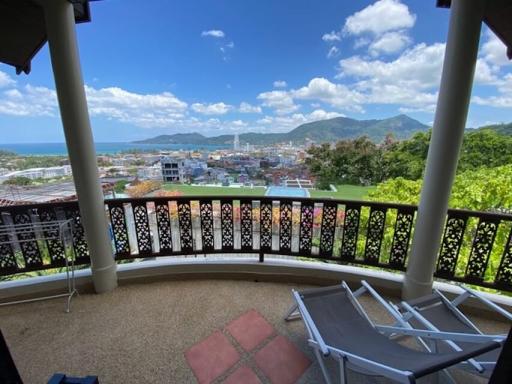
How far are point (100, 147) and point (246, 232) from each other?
5.99 ft

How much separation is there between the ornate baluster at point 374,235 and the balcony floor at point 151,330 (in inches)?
17.6

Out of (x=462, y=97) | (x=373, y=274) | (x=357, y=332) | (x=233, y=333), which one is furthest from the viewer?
(x=373, y=274)

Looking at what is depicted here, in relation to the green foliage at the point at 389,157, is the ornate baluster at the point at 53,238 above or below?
below

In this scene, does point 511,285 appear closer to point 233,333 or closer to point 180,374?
point 233,333

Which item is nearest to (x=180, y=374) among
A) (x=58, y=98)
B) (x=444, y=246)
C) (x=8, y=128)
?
(x=58, y=98)

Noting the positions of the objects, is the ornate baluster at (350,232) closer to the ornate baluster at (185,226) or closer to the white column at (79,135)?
the ornate baluster at (185,226)

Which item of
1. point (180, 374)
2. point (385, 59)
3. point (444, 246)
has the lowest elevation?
point (180, 374)

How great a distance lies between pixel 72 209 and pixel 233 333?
2.08 m

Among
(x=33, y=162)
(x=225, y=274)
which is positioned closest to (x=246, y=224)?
(x=225, y=274)

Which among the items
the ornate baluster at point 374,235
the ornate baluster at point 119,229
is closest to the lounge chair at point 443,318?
the ornate baluster at point 374,235

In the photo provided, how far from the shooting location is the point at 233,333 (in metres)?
2.01

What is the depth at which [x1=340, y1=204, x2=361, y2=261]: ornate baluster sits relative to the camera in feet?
8.38

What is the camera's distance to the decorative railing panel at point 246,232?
237cm

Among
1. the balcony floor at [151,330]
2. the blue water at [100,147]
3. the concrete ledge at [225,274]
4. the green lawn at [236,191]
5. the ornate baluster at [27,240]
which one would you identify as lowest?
the balcony floor at [151,330]
